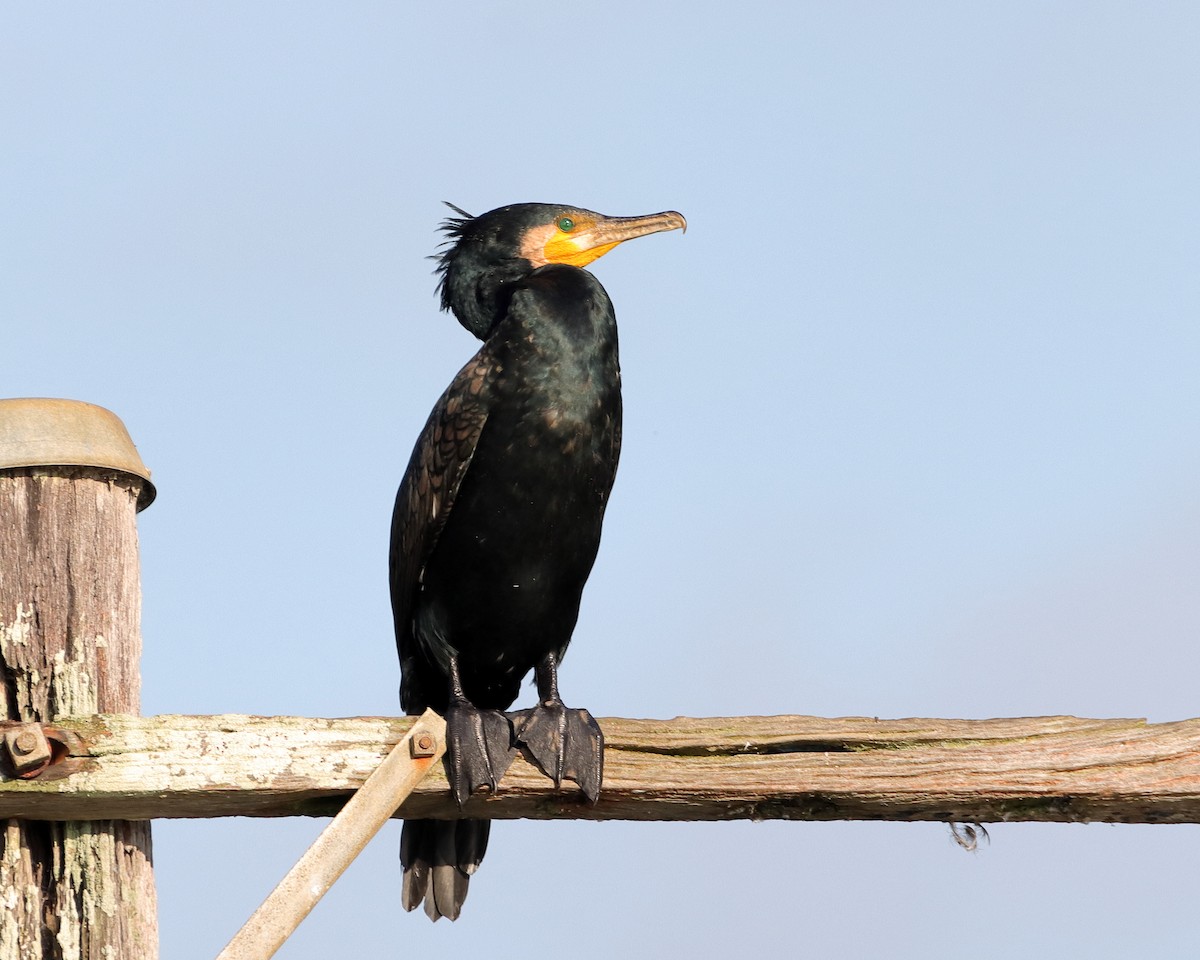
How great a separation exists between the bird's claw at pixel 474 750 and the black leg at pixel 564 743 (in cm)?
6

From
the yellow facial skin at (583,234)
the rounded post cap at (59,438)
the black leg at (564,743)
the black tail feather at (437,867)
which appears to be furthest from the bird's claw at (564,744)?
the yellow facial skin at (583,234)

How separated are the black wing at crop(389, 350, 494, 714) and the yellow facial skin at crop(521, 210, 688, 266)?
57cm

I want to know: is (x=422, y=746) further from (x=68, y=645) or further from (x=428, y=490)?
(x=428, y=490)

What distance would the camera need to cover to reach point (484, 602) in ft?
14.1

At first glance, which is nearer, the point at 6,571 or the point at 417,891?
the point at 6,571

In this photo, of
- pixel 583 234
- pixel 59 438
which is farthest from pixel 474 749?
pixel 583 234

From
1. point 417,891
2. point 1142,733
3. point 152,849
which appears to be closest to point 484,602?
point 417,891

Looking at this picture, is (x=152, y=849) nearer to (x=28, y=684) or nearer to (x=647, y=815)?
(x=28, y=684)

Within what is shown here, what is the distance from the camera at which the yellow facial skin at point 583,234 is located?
15.7ft

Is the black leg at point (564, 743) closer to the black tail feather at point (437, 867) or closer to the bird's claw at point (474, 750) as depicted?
the bird's claw at point (474, 750)

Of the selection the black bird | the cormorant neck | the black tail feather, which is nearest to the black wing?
the black bird

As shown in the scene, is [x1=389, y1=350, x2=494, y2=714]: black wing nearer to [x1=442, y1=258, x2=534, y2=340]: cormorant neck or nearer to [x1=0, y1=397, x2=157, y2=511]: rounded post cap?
[x1=442, y1=258, x2=534, y2=340]: cormorant neck

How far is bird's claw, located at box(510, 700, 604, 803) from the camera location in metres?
3.11

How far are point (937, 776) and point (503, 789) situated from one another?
88 cm
